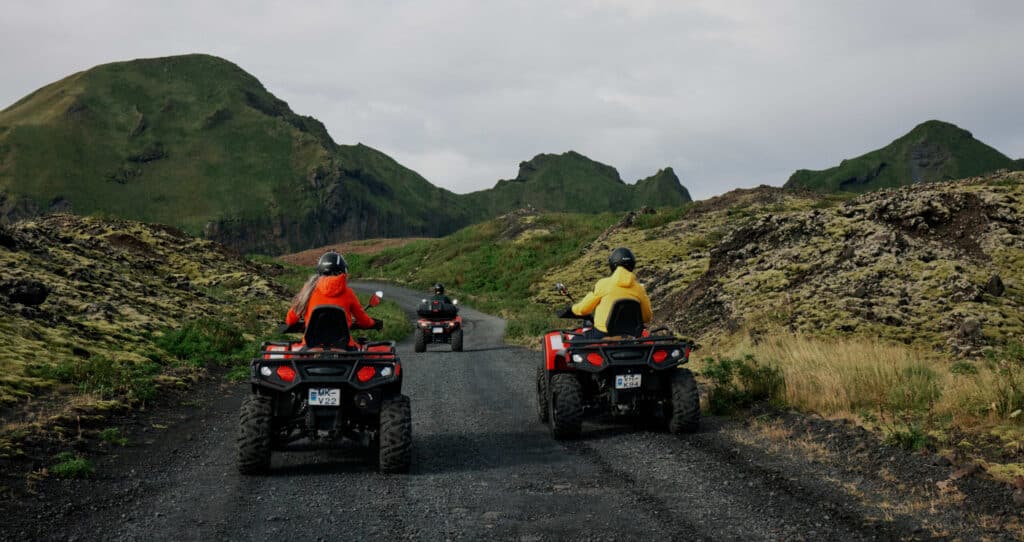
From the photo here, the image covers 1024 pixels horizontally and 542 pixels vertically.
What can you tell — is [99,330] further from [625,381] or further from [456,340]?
[625,381]

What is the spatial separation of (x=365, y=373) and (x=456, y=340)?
14075mm

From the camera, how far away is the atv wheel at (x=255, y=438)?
662 centimetres

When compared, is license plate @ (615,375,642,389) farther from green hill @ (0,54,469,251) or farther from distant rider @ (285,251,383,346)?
green hill @ (0,54,469,251)

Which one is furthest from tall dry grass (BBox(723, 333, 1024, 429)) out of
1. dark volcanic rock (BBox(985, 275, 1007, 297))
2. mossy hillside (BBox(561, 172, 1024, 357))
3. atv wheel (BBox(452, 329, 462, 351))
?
atv wheel (BBox(452, 329, 462, 351))

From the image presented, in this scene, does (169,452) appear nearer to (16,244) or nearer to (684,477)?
(684,477)

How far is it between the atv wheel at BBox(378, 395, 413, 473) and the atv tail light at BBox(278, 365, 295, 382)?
989 mm

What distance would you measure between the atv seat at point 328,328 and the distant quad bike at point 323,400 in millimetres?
12

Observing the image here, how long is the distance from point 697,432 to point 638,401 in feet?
2.75

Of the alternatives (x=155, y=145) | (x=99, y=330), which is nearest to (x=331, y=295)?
(x=99, y=330)

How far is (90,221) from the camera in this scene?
32.2 meters

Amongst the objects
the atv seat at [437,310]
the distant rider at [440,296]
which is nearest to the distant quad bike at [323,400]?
the atv seat at [437,310]

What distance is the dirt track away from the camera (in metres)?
5.03

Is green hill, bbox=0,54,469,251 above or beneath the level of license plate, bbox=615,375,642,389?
above

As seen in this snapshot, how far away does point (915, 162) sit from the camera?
371ft
